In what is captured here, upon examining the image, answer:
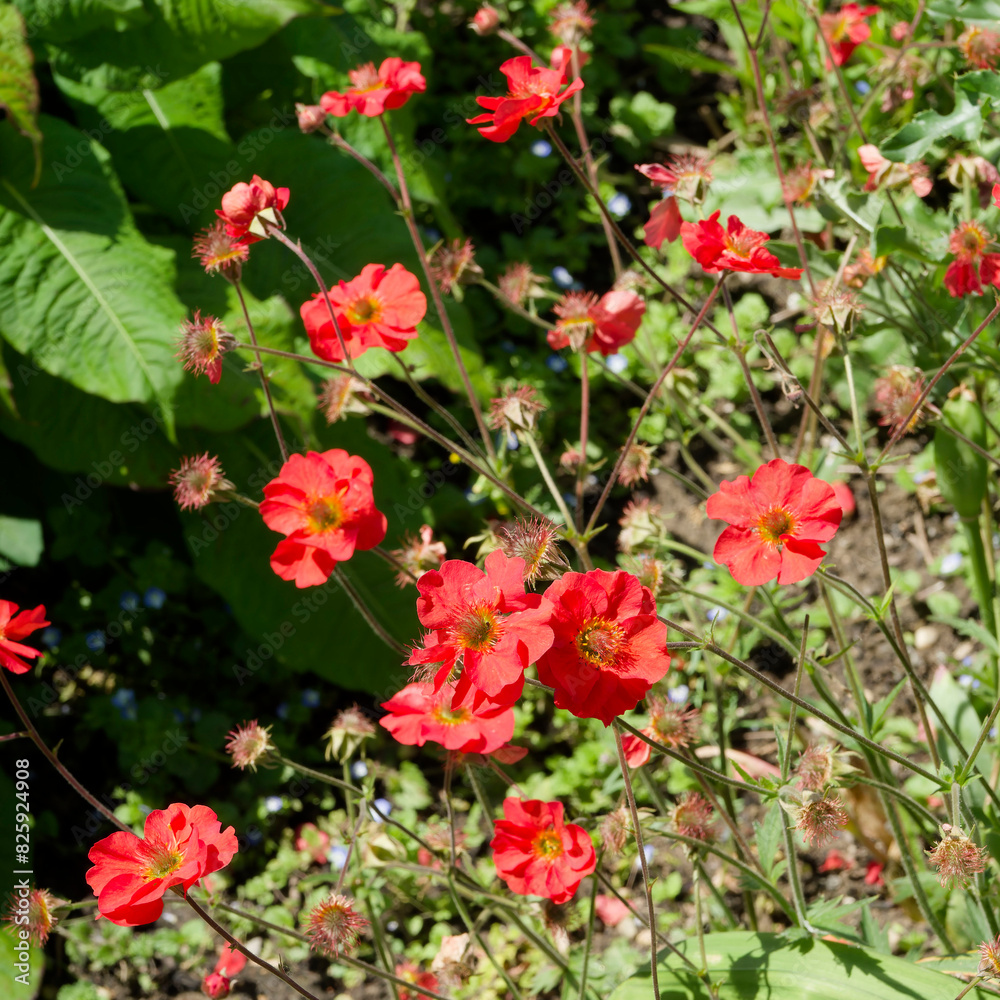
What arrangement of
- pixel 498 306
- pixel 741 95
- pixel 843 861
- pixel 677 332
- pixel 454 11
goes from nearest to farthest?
pixel 843 861 < pixel 677 332 < pixel 498 306 < pixel 741 95 < pixel 454 11

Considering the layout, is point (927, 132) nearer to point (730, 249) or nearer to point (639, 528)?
point (730, 249)

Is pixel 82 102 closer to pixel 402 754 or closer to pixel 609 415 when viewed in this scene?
pixel 609 415

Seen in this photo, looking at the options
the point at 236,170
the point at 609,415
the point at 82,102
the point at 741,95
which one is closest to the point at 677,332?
the point at 609,415

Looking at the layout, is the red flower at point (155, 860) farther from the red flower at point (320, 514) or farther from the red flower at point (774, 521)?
the red flower at point (774, 521)

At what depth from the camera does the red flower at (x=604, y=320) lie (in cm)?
168

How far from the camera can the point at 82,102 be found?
8.74 ft

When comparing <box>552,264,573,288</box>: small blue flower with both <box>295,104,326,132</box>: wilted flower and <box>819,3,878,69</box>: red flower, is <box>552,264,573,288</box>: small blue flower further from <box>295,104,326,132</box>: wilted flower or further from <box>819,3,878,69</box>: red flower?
<box>295,104,326,132</box>: wilted flower

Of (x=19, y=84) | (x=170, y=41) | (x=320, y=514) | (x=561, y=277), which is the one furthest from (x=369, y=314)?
(x=561, y=277)

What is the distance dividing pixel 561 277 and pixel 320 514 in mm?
1943

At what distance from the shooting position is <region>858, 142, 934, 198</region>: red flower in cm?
173

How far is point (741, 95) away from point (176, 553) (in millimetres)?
2647

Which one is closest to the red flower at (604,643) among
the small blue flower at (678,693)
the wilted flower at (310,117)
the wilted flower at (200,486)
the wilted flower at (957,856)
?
the wilted flower at (957,856)

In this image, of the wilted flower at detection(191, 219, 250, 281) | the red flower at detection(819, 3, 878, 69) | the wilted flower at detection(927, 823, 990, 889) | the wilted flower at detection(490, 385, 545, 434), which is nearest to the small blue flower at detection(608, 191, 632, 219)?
the red flower at detection(819, 3, 878, 69)

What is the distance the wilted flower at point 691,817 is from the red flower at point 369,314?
0.86m
